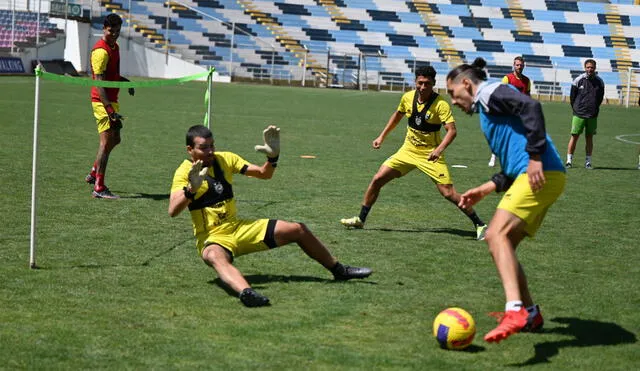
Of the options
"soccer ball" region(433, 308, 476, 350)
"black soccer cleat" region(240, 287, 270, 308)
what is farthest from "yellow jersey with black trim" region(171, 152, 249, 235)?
"soccer ball" region(433, 308, 476, 350)

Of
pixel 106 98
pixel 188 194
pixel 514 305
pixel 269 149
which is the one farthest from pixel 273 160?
pixel 106 98

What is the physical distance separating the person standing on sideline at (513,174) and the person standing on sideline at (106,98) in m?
6.55

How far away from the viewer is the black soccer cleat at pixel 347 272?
25.7 feet

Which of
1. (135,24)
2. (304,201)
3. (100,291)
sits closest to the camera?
(100,291)

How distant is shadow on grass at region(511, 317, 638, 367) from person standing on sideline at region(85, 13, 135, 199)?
22.8ft

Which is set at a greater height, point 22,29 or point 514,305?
point 514,305

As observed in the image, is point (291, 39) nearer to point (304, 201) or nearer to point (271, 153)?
point (304, 201)

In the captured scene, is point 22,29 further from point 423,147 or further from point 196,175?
point 196,175

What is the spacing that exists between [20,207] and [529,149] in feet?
22.8

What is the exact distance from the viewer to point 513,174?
21.0 feet

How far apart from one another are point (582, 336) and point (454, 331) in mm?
1069

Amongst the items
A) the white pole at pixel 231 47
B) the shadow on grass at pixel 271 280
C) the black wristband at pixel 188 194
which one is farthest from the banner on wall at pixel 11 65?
the black wristband at pixel 188 194

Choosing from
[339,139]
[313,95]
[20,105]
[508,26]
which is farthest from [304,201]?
[508,26]

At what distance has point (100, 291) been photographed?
7254 millimetres
